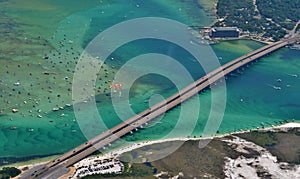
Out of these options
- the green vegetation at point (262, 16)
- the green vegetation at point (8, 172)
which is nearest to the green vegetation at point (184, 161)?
the green vegetation at point (8, 172)

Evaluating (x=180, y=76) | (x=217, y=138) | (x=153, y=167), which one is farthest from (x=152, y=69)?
(x=153, y=167)

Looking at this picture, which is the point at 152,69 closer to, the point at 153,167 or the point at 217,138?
the point at 217,138

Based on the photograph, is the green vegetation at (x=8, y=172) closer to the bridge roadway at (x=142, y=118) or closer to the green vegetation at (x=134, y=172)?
the bridge roadway at (x=142, y=118)

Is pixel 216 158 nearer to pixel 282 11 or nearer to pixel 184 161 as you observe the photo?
pixel 184 161

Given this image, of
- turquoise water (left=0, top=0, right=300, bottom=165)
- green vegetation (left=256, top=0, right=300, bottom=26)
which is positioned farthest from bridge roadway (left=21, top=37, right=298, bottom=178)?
green vegetation (left=256, top=0, right=300, bottom=26)

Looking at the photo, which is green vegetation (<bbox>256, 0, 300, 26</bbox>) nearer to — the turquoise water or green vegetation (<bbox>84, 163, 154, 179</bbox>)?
the turquoise water

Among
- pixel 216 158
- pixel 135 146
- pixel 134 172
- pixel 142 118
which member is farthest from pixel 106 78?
pixel 216 158
